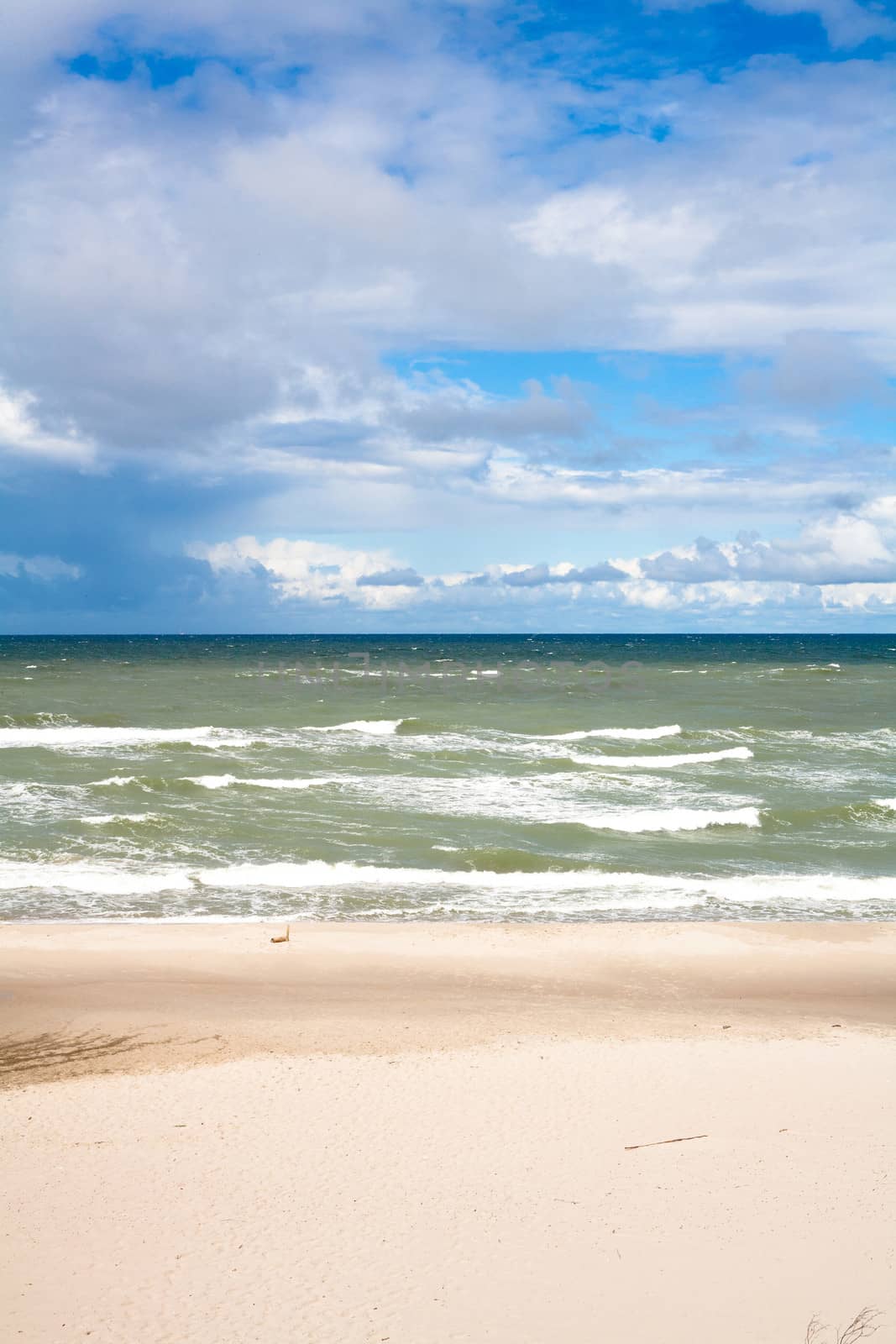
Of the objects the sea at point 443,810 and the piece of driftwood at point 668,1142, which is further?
the sea at point 443,810

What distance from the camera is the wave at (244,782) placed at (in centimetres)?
2255

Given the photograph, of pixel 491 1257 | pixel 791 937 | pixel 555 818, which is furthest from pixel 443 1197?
pixel 555 818

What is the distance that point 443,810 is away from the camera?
20328 millimetres

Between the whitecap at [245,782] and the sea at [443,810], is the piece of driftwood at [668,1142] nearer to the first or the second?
the sea at [443,810]

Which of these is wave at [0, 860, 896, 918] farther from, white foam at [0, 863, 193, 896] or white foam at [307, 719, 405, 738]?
white foam at [307, 719, 405, 738]

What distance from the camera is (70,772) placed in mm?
23969

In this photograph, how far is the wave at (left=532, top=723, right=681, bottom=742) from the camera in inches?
1249

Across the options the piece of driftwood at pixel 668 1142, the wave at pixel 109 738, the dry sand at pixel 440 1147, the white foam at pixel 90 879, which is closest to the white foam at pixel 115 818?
the white foam at pixel 90 879

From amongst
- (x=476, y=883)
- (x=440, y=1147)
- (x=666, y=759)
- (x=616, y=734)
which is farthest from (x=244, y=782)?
(x=440, y=1147)

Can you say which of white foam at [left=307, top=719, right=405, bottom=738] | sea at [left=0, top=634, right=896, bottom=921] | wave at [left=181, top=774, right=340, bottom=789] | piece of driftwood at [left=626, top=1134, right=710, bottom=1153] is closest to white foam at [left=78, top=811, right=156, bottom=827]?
sea at [left=0, top=634, right=896, bottom=921]

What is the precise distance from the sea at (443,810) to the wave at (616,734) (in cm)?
19

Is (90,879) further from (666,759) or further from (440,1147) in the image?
(666,759)

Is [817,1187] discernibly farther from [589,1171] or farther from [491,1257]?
[491,1257]

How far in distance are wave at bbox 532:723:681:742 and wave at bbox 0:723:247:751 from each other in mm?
9353
